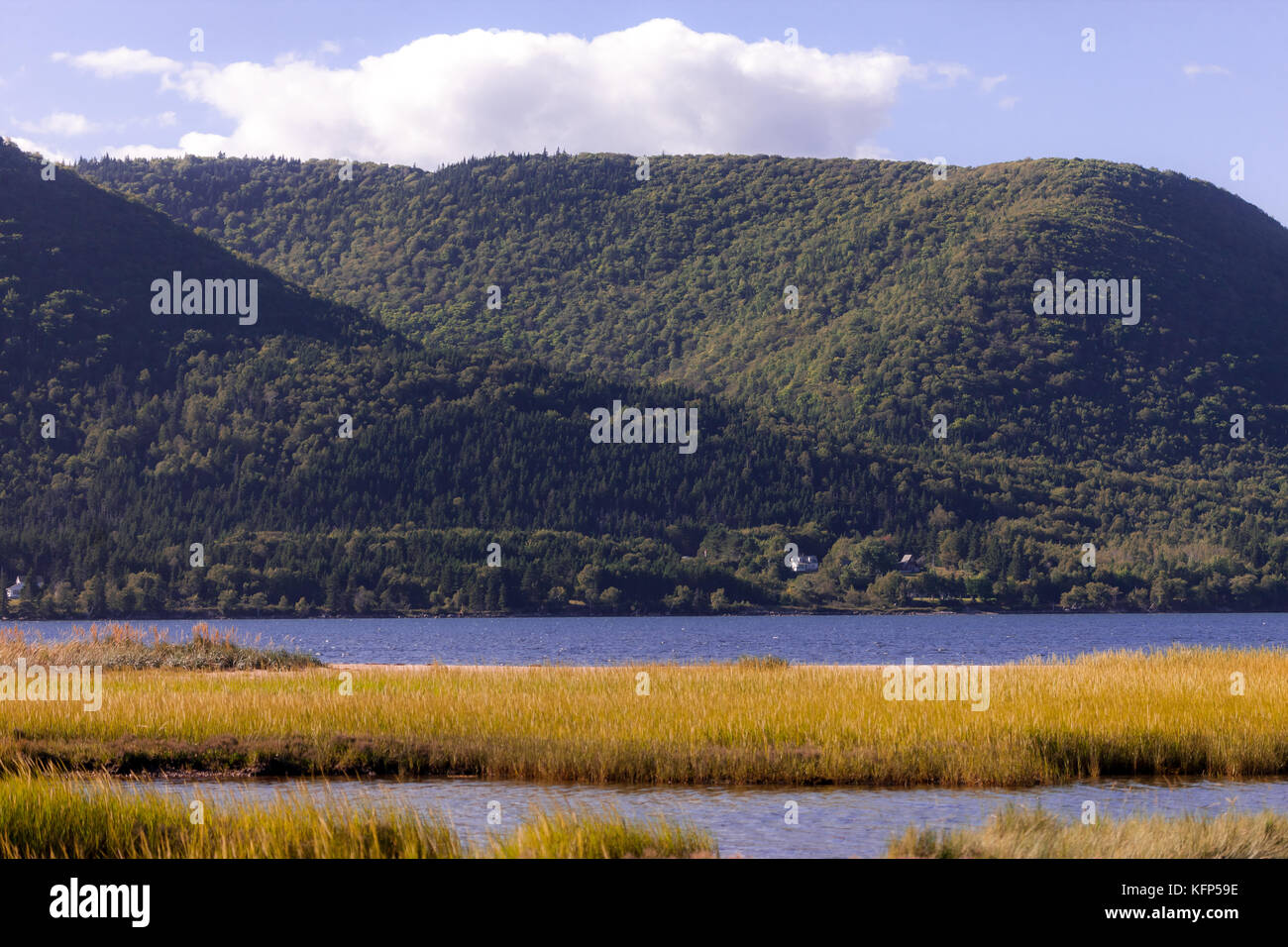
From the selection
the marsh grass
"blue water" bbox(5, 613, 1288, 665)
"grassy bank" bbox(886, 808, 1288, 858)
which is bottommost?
"blue water" bbox(5, 613, 1288, 665)

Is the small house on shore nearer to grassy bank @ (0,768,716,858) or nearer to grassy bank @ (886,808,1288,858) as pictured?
grassy bank @ (886,808,1288,858)

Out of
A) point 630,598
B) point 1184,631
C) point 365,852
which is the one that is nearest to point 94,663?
point 365,852

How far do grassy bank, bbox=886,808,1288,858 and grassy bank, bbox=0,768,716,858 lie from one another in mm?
2974

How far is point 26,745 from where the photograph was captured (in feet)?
86.3

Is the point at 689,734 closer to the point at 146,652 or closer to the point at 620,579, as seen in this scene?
the point at 146,652

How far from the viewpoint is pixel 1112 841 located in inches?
656

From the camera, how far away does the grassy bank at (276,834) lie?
16141mm

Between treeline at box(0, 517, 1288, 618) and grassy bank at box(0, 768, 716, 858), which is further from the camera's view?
treeline at box(0, 517, 1288, 618)

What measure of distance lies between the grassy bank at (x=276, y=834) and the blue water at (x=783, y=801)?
185 cm

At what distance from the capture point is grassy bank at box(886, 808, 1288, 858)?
1631 cm

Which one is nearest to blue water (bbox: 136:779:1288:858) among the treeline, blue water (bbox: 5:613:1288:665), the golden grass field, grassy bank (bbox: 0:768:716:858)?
the golden grass field

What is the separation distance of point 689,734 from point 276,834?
11708 mm

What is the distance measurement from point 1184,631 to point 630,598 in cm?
7861
